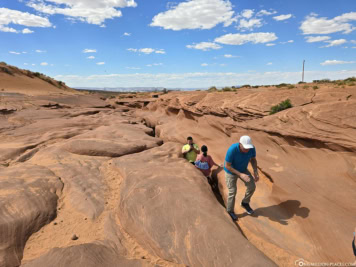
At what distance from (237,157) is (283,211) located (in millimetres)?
1740

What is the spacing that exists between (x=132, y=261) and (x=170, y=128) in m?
9.32

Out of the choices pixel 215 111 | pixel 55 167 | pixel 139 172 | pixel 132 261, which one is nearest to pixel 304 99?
pixel 215 111

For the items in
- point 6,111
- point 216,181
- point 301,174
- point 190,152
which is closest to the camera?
point 301,174

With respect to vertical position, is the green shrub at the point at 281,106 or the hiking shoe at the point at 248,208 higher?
the green shrub at the point at 281,106

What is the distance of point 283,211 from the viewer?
4656 millimetres

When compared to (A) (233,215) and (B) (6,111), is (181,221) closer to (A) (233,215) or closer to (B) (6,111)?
(A) (233,215)

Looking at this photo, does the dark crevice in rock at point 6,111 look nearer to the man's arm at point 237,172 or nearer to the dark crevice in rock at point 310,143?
the man's arm at point 237,172

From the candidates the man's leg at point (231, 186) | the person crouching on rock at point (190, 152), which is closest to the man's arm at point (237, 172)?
the man's leg at point (231, 186)

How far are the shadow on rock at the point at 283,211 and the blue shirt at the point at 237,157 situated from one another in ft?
3.94

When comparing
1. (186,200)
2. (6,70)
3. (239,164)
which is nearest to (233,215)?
(186,200)

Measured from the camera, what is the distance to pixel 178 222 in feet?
13.2

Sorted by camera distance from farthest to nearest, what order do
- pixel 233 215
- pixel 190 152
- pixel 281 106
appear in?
pixel 281 106 → pixel 190 152 → pixel 233 215

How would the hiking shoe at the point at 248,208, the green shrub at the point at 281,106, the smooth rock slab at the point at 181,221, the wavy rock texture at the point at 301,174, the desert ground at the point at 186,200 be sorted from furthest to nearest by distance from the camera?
the green shrub at the point at 281,106 < the hiking shoe at the point at 248,208 < the wavy rock texture at the point at 301,174 < the desert ground at the point at 186,200 < the smooth rock slab at the point at 181,221

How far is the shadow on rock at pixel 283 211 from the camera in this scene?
4410mm
